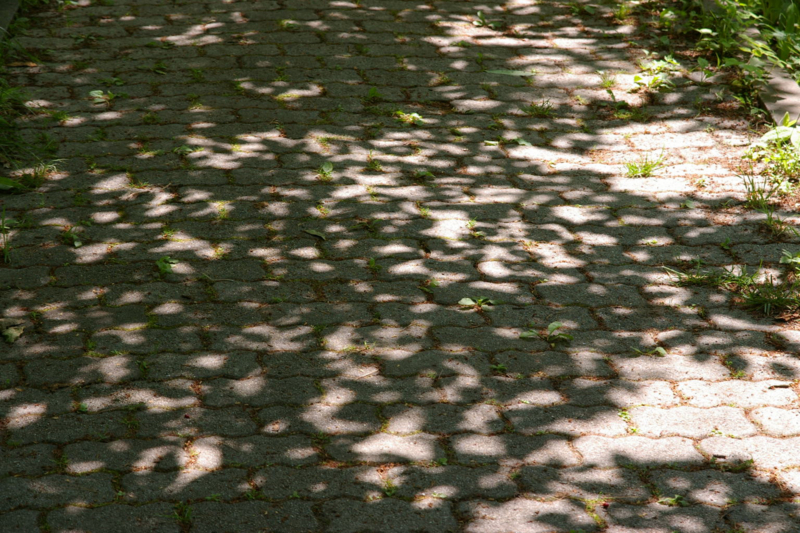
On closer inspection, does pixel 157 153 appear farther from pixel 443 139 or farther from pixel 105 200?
pixel 443 139

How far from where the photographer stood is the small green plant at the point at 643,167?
564cm

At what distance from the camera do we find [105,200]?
515cm

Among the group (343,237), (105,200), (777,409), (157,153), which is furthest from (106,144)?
(777,409)

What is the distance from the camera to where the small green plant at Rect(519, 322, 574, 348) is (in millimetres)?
4184

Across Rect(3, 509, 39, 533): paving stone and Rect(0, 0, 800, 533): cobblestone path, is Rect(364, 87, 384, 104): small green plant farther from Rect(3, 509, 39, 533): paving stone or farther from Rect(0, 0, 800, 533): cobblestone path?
Rect(3, 509, 39, 533): paving stone

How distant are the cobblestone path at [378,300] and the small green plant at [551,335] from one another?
2 cm

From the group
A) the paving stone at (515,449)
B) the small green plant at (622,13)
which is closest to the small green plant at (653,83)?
the small green plant at (622,13)

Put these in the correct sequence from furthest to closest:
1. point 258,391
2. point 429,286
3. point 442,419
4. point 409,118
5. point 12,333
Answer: point 409,118
point 429,286
point 12,333
point 258,391
point 442,419

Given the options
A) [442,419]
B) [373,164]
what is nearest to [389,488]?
[442,419]

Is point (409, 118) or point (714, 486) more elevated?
point (409, 118)

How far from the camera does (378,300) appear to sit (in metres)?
4.41

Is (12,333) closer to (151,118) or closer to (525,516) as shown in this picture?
(151,118)

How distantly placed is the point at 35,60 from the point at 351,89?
2600mm

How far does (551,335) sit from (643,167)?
→ 78.5 inches
